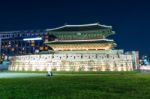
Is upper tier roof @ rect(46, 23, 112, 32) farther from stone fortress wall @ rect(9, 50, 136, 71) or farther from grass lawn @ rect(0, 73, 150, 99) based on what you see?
grass lawn @ rect(0, 73, 150, 99)

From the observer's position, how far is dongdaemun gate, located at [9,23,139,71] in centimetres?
7594

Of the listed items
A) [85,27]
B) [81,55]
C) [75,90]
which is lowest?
[75,90]

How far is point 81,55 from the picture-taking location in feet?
254

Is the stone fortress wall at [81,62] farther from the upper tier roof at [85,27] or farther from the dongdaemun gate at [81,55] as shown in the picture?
the upper tier roof at [85,27]

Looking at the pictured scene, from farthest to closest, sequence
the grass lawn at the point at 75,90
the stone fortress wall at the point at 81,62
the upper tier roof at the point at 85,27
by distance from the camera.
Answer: the upper tier roof at the point at 85,27 → the stone fortress wall at the point at 81,62 → the grass lawn at the point at 75,90

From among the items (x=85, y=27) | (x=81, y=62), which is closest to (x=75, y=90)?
(x=81, y=62)

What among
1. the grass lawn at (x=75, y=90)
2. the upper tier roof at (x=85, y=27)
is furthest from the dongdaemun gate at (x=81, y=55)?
the grass lawn at (x=75, y=90)

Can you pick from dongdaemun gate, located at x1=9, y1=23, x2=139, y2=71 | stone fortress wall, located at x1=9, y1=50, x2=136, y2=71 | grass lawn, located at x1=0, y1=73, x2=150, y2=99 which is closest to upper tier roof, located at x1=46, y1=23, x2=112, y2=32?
dongdaemun gate, located at x1=9, y1=23, x2=139, y2=71

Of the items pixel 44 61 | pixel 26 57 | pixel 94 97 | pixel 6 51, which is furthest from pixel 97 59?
A: pixel 6 51

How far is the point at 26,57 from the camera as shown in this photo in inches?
3263

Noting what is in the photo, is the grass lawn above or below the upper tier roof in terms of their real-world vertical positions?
below

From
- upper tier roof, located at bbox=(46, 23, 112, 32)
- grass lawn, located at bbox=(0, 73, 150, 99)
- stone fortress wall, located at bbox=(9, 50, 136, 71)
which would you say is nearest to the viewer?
grass lawn, located at bbox=(0, 73, 150, 99)

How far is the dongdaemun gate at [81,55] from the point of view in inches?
2990

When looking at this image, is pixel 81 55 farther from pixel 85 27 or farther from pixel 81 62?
pixel 85 27
